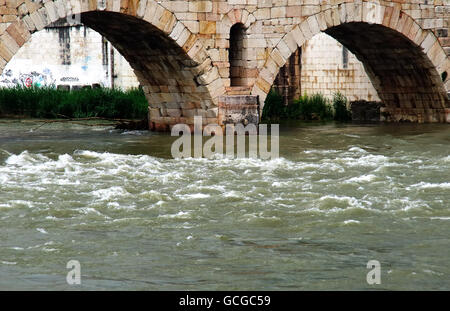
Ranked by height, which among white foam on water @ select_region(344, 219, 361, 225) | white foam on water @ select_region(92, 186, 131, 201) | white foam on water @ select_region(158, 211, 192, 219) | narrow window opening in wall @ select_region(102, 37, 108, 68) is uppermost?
narrow window opening in wall @ select_region(102, 37, 108, 68)

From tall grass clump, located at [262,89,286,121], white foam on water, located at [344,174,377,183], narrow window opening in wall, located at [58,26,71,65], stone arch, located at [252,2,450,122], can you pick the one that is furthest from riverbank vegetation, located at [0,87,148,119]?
white foam on water, located at [344,174,377,183]

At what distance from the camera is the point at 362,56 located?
17531 millimetres

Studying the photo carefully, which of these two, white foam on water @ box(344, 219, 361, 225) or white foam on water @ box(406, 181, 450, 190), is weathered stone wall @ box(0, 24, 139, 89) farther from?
white foam on water @ box(344, 219, 361, 225)

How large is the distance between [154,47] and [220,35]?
3.71 feet

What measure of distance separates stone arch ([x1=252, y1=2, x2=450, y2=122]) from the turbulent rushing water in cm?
255

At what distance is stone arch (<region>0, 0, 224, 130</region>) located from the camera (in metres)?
11.7

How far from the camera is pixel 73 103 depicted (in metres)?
19.1

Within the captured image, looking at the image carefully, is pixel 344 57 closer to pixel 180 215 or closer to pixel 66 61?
pixel 66 61

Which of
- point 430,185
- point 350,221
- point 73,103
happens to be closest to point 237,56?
point 430,185

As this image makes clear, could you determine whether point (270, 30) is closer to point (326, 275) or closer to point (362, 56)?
point (362, 56)

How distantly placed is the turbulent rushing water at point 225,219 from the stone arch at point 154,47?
172 cm

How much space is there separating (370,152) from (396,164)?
145 cm

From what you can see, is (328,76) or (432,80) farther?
(328,76)

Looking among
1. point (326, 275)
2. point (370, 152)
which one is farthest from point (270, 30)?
point (326, 275)
